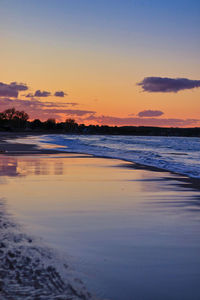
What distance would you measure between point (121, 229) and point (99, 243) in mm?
774

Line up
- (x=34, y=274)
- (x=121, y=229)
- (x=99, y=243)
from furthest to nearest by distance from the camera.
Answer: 1. (x=121, y=229)
2. (x=99, y=243)
3. (x=34, y=274)

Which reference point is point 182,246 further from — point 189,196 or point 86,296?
point 189,196

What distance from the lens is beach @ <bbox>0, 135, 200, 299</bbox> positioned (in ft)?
10.7

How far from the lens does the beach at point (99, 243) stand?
325cm

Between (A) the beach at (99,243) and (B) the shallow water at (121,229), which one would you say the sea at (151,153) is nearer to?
(B) the shallow water at (121,229)

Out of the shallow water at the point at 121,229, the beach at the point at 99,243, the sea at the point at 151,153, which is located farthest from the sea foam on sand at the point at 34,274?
the sea at the point at 151,153

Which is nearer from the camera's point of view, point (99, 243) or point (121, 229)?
point (99, 243)

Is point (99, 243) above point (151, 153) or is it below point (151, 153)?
below

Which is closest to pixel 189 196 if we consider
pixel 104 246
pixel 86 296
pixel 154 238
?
pixel 154 238

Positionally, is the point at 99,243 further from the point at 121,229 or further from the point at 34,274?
the point at 34,274

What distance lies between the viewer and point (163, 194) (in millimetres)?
8461

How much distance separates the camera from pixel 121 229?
17.3ft

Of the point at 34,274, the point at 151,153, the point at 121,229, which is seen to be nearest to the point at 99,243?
the point at 121,229

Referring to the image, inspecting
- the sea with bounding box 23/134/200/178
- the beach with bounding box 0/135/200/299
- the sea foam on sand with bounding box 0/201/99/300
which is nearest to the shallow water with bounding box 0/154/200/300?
the beach with bounding box 0/135/200/299
